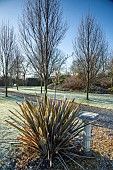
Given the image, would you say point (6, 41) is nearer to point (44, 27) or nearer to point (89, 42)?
point (89, 42)

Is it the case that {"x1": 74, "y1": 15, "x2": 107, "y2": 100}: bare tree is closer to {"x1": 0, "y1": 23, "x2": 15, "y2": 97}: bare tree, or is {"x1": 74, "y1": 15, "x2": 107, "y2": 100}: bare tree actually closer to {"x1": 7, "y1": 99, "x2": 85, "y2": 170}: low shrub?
{"x1": 0, "y1": 23, "x2": 15, "y2": 97}: bare tree

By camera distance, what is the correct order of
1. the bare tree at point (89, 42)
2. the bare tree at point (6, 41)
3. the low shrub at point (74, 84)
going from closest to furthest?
the bare tree at point (89, 42)
the bare tree at point (6, 41)
the low shrub at point (74, 84)

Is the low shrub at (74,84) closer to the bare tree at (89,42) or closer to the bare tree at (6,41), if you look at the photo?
the bare tree at (89,42)

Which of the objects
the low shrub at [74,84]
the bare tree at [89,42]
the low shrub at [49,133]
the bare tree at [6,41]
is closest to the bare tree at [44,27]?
the low shrub at [49,133]

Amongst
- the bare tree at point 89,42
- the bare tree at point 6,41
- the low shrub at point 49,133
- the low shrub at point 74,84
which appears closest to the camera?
the low shrub at point 49,133

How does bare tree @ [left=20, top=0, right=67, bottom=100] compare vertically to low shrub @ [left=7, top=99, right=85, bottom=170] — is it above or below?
above

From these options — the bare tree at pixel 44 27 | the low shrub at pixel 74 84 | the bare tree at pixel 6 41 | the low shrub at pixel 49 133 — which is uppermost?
the bare tree at pixel 6 41

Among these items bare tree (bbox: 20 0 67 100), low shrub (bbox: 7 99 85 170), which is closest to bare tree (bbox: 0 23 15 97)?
bare tree (bbox: 20 0 67 100)

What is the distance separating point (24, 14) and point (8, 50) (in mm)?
5936

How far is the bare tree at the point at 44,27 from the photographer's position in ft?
14.5

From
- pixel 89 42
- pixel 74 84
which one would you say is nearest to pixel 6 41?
pixel 89 42

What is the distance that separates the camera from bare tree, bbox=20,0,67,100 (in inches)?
173

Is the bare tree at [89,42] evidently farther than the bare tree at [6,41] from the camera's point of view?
No

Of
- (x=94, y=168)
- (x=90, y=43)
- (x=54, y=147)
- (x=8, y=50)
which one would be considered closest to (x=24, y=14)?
(x=54, y=147)
